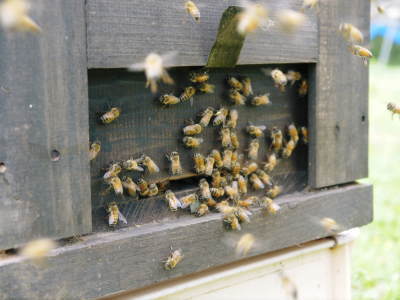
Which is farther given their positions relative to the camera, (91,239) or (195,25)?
(195,25)

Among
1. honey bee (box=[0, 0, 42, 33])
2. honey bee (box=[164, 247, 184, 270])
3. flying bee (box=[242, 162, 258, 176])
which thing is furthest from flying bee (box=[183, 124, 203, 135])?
honey bee (box=[0, 0, 42, 33])

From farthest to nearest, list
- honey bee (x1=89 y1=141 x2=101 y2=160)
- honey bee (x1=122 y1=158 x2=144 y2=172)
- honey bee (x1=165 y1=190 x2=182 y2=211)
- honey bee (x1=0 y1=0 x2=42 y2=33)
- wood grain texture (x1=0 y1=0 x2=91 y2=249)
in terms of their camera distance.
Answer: honey bee (x1=165 y1=190 x2=182 y2=211) → honey bee (x1=122 y1=158 x2=144 y2=172) → honey bee (x1=89 y1=141 x2=101 y2=160) → wood grain texture (x1=0 y1=0 x2=91 y2=249) → honey bee (x1=0 y1=0 x2=42 y2=33)

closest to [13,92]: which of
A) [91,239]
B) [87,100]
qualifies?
[87,100]

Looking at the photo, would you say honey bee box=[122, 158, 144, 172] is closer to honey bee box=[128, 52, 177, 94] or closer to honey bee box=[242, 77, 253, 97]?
honey bee box=[128, 52, 177, 94]

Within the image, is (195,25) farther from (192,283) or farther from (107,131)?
(192,283)

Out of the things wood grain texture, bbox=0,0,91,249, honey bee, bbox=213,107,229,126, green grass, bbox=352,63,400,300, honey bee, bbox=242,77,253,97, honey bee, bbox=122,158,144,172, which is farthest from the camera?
green grass, bbox=352,63,400,300
